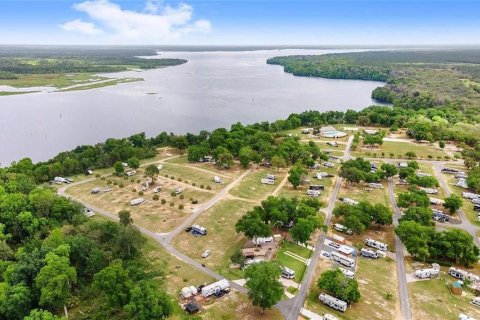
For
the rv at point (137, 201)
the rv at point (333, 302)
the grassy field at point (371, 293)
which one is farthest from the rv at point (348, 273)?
the rv at point (137, 201)

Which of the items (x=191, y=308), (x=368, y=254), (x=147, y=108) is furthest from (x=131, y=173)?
(x=147, y=108)

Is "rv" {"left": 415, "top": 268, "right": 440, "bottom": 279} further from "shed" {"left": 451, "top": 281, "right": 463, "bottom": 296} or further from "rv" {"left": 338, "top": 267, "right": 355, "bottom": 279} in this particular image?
"rv" {"left": 338, "top": 267, "right": 355, "bottom": 279}

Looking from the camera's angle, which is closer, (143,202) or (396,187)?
(143,202)

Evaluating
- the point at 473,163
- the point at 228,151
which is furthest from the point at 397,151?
the point at 228,151

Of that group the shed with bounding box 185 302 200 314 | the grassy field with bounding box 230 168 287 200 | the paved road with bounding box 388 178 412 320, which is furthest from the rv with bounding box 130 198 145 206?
the paved road with bounding box 388 178 412 320

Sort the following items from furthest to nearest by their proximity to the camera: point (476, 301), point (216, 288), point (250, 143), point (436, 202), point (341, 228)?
point (250, 143) → point (436, 202) → point (341, 228) → point (216, 288) → point (476, 301)

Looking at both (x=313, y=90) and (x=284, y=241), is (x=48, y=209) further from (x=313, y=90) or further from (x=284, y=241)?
(x=313, y=90)

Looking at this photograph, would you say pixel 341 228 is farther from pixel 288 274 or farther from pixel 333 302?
pixel 333 302
